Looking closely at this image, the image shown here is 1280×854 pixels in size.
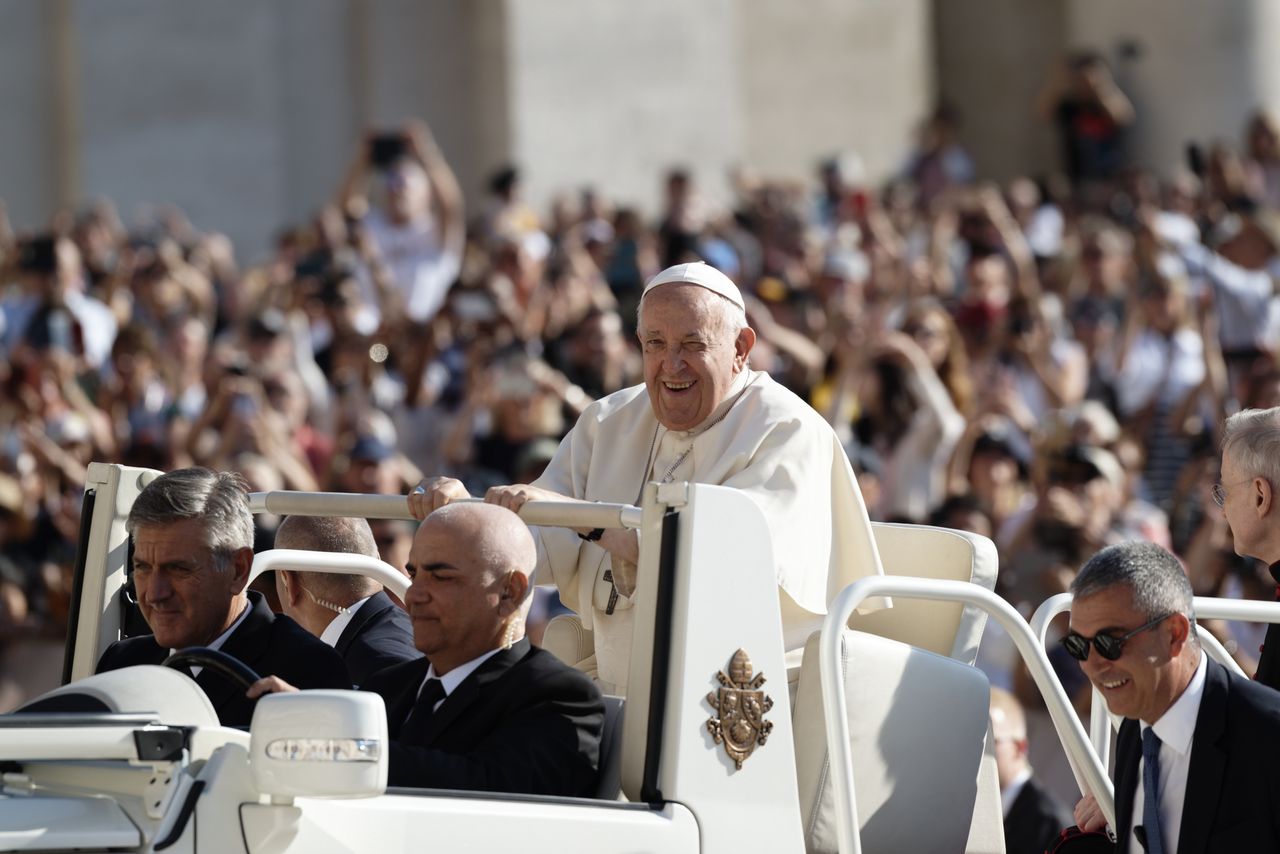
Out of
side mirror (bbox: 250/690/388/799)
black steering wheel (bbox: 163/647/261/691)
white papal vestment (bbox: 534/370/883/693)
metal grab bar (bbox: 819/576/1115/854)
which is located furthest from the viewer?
white papal vestment (bbox: 534/370/883/693)

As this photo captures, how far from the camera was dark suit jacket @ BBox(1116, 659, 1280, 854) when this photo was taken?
4.66 m

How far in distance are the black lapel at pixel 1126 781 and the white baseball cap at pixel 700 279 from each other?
143 centimetres

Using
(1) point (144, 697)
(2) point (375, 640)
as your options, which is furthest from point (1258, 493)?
(1) point (144, 697)

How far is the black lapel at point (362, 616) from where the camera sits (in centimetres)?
584

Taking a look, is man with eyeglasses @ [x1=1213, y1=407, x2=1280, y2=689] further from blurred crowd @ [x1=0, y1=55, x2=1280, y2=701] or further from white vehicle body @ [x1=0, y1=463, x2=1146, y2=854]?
blurred crowd @ [x1=0, y1=55, x2=1280, y2=701]

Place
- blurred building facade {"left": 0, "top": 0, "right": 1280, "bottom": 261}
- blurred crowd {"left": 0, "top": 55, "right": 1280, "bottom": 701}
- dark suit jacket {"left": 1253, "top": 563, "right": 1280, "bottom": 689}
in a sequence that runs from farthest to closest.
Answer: blurred building facade {"left": 0, "top": 0, "right": 1280, "bottom": 261}
blurred crowd {"left": 0, "top": 55, "right": 1280, "bottom": 701}
dark suit jacket {"left": 1253, "top": 563, "right": 1280, "bottom": 689}

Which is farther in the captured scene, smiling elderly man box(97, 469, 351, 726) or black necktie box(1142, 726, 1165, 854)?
smiling elderly man box(97, 469, 351, 726)

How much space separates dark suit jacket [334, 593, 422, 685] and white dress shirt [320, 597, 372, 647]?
3 cm

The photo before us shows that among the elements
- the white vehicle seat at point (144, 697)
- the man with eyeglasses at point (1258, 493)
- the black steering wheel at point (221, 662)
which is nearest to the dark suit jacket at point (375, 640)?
the black steering wheel at point (221, 662)

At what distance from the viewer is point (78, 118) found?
19047 millimetres

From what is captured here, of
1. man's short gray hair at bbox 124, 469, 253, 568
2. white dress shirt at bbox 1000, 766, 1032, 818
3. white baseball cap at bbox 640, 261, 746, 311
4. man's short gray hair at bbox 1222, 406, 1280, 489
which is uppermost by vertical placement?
white baseball cap at bbox 640, 261, 746, 311

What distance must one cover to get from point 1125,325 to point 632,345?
8.78 feet

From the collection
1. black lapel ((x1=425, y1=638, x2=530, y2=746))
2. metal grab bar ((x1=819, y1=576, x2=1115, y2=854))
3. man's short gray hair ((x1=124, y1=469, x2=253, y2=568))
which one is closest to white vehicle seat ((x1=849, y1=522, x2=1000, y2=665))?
metal grab bar ((x1=819, y1=576, x2=1115, y2=854))

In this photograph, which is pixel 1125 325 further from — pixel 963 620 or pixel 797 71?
pixel 797 71
